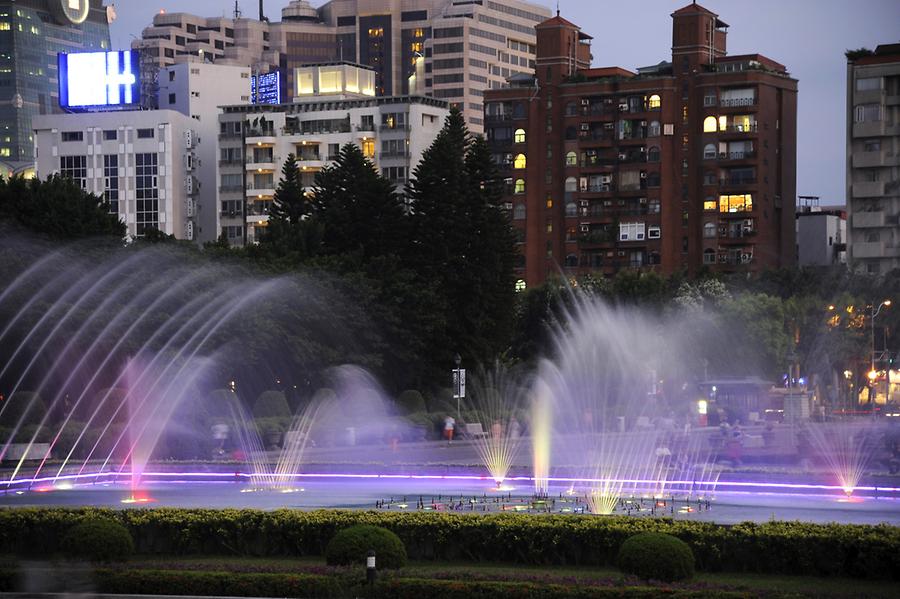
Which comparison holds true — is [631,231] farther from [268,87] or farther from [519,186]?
[268,87]

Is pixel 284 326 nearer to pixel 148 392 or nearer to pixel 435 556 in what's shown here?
pixel 148 392

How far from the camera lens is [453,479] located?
4856 cm

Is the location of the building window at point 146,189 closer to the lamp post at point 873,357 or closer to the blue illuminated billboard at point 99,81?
the blue illuminated billboard at point 99,81

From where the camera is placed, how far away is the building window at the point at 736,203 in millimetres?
138175

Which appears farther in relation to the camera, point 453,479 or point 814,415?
point 814,415

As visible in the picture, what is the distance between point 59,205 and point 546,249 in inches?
2792

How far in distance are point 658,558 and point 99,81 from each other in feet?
434

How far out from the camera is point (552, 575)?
1089 inches

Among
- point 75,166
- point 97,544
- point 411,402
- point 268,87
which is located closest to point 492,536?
point 97,544

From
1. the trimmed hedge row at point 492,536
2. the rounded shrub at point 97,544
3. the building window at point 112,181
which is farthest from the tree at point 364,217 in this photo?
the building window at point 112,181

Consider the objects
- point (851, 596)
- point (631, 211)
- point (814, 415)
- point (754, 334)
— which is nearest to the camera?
point (851, 596)

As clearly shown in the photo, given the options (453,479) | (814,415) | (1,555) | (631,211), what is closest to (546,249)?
(631,211)

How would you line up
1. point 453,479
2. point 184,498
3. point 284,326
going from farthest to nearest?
point 284,326, point 453,479, point 184,498

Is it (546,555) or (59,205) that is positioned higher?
(59,205)
